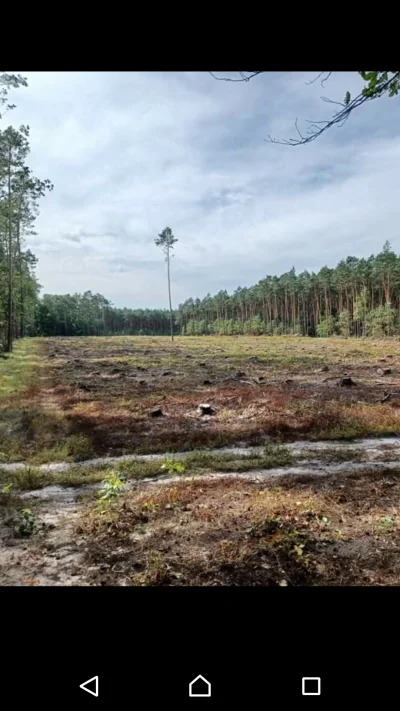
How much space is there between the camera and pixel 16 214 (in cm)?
A: 1020

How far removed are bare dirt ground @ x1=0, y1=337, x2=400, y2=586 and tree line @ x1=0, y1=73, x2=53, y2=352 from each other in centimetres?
328

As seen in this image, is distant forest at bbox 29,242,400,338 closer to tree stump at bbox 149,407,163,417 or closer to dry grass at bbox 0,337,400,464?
dry grass at bbox 0,337,400,464

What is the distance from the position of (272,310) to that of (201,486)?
55.8 ft

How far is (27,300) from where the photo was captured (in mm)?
17281

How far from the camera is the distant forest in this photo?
58.6ft

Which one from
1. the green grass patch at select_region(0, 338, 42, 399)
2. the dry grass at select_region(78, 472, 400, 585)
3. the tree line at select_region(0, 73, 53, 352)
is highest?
the tree line at select_region(0, 73, 53, 352)

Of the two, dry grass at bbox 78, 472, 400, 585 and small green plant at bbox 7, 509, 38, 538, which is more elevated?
small green plant at bbox 7, 509, 38, 538

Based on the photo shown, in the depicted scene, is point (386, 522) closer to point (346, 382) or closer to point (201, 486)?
point (201, 486)

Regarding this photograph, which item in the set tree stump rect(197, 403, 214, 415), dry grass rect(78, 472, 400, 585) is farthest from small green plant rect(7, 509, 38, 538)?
tree stump rect(197, 403, 214, 415)

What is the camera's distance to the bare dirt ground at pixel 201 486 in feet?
8.60
